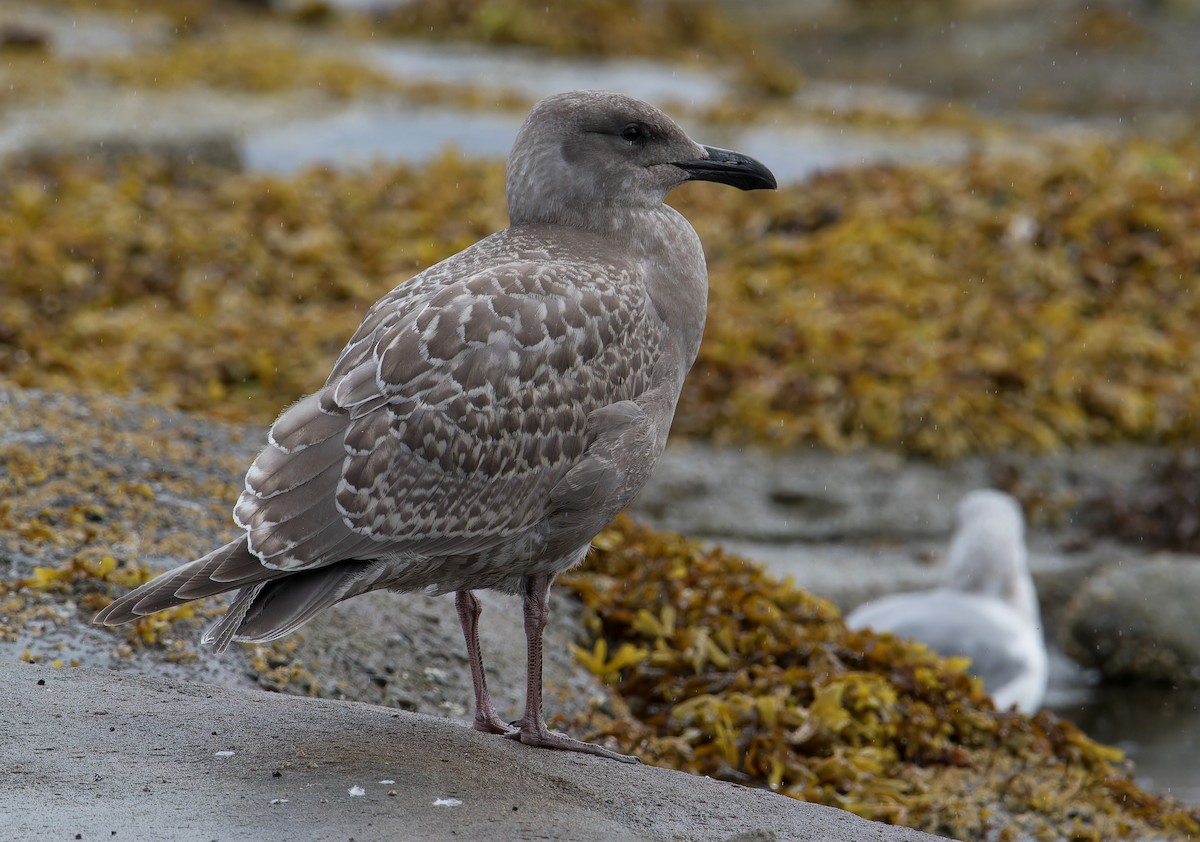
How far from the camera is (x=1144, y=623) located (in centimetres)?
738

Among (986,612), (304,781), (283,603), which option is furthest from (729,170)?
(986,612)

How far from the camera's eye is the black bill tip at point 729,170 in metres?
4.34

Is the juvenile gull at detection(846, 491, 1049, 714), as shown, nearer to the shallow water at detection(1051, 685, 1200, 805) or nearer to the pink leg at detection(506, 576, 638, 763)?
the shallow water at detection(1051, 685, 1200, 805)

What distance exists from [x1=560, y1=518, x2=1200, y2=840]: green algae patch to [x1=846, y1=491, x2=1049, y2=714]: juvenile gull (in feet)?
2.31

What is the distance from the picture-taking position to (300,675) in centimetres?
462

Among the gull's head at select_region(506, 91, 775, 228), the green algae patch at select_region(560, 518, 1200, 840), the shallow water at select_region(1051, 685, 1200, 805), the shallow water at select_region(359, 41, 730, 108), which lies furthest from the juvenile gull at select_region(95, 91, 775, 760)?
the shallow water at select_region(359, 41, 730, 108)

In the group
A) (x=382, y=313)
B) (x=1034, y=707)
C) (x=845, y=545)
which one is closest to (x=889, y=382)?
(x=845, y=545)

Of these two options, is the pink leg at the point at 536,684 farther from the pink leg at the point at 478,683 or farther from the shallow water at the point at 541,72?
the shallow water at the point at 541,72

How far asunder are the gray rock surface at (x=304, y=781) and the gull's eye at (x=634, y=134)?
1764 millimetres

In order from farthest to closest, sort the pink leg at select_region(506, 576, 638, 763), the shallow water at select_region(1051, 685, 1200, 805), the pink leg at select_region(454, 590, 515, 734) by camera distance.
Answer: the shallow water at select_region(1051, 685, 1200, 805), the pink leg at select_region(454, 590, 515, 734), the pink leg at select_region(506, 576, 638, 763)

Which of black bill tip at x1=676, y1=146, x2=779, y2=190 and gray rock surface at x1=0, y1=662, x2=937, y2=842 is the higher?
black bill tip at x1=676, y1=146, x2=779, y2=190

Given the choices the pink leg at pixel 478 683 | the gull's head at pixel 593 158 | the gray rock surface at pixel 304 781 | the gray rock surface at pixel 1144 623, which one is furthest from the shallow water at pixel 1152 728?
the gull's head at pixel 593 158

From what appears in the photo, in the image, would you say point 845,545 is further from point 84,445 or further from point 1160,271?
point 84,445

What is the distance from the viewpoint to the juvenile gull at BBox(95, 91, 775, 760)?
3.52 m
